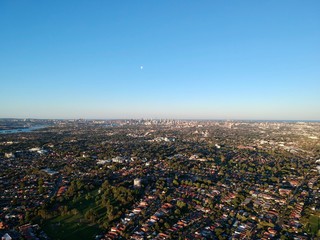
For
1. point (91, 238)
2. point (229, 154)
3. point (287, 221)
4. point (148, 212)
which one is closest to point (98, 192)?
point (148, 212)

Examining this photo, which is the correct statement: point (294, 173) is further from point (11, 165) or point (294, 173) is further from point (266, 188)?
point (11, 165)

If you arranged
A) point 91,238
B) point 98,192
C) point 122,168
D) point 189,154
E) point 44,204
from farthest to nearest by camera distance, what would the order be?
1. point 189,154
2. point 122,168
3. point 98,192
4. point 44,204
5. point 91,238

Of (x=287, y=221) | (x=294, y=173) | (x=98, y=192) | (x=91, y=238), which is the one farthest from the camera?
(x=294, y=173)

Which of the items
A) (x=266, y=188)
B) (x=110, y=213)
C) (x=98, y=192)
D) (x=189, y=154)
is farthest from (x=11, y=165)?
(x=266, y=188)

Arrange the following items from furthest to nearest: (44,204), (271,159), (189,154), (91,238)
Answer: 1. (189,154)
2. (271,159)
3. (44,204)
4. (91,238)

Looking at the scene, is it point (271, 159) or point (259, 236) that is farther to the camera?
point (271, 159)

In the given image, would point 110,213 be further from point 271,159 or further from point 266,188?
point 271,159
